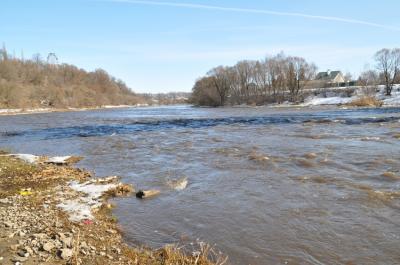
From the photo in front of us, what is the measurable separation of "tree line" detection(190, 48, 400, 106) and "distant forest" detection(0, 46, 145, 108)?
46232 mm

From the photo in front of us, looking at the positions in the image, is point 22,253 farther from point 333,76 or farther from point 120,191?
point 333,76

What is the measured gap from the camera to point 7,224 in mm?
7590

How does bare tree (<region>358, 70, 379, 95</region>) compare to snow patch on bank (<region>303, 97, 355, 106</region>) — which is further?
bare tree (<region>358, 70, 379, 95</region>)

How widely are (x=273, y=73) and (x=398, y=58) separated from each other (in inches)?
1314

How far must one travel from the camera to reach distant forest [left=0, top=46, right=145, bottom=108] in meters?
106

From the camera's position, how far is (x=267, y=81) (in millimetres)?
116875

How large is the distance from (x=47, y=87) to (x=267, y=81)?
77463mm

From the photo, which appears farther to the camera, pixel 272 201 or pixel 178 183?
pixel 178 183

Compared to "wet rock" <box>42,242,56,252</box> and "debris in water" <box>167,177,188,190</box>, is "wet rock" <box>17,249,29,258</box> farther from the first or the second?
"debris in water" <box>167,177,188,190</box>

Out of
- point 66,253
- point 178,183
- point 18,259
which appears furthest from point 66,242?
point 178,183

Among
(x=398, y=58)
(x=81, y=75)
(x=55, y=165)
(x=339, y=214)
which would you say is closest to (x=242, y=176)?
(x=339, y=214)

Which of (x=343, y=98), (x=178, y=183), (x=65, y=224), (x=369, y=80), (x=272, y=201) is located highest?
(x=369, y=80)

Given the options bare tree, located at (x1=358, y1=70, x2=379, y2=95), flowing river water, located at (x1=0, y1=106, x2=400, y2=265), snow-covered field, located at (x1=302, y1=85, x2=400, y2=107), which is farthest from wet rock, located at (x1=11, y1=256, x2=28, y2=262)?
bare tree, located at (x1=358, y1=70, x2=379, y2=95)

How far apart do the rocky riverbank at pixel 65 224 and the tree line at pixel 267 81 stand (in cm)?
9021
